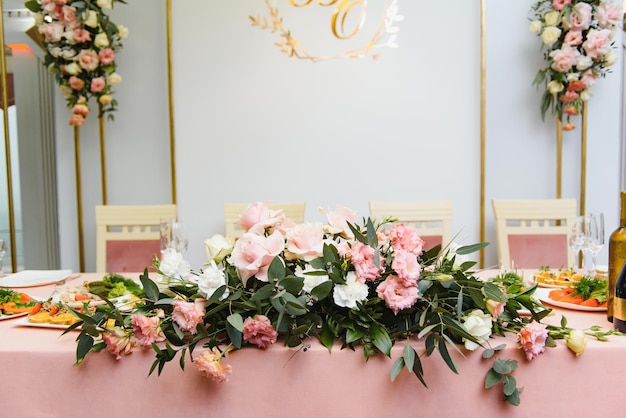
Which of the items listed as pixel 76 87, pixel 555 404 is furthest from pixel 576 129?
pixel 76 87

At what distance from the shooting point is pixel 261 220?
1089 millimetres

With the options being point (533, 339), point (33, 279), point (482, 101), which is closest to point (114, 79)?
point (33, 279)

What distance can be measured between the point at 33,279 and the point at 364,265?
1544mm

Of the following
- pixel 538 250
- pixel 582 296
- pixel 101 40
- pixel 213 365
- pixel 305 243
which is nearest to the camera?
pixel 213 365

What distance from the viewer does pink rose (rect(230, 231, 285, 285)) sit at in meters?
0.98

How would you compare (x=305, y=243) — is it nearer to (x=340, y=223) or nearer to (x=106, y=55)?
(x=340, y=223)

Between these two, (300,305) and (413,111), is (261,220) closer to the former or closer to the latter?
(300,305)

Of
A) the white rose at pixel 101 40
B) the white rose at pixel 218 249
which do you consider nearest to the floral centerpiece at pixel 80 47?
the white rose at pixel 101 40

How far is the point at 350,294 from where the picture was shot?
0.97 metres

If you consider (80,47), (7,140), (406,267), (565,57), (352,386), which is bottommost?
(352,386)

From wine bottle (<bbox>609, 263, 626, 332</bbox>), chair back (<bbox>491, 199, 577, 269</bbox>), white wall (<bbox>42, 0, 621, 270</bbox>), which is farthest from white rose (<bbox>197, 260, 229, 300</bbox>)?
white wall (<bbox>42, 0, 621, 270</bbox>)

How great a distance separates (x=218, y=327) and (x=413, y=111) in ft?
8.77

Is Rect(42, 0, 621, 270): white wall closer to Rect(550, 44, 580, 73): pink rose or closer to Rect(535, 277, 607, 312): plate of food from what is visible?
Rect(550, 44, 580, 73): pink rose

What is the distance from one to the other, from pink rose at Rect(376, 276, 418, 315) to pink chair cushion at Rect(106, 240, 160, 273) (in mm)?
1876
